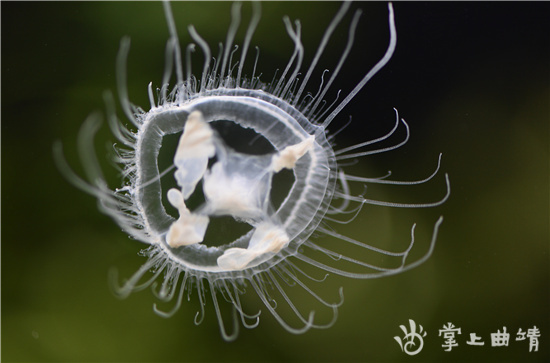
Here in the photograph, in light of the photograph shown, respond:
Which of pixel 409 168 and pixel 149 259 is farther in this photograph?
pixel 409 168

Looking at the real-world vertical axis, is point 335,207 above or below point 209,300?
above

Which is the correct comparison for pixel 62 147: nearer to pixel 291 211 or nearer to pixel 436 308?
pixel 291 211

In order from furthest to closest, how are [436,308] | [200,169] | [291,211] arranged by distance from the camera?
[436,308] → [291,211] → [200,169]

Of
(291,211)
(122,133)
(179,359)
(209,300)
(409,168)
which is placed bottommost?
(179,359)

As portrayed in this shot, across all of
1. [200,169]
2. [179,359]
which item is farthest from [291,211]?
[179,359]
